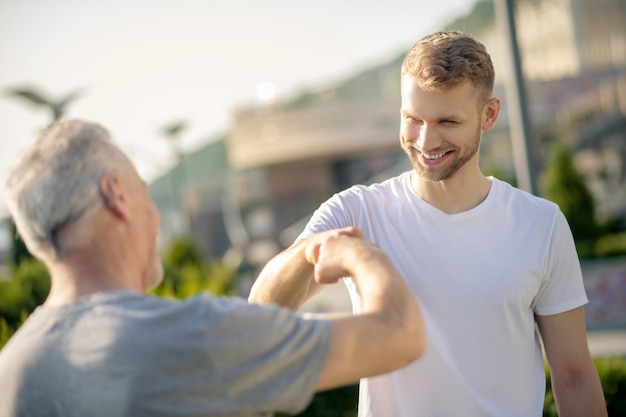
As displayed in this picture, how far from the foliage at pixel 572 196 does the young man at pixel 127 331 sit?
692 inches

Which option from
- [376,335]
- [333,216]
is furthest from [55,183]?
A: [333,216]

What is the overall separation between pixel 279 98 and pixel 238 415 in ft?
116

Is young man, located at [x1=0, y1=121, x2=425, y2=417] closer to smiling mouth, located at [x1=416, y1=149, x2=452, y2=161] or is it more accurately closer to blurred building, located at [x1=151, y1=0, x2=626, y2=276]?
smiling mouth, located at [x1=416, y1=149, x2=452, y2=161]

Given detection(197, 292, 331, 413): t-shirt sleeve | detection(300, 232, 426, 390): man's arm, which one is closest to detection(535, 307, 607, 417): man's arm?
detection(300, 232, 426, 390): man's arm

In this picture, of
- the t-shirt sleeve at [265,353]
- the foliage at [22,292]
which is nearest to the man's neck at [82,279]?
the t-shirt sleeve at [265,353]

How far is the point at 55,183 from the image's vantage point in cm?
202

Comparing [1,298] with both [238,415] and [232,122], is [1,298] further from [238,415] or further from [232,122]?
[232,122]

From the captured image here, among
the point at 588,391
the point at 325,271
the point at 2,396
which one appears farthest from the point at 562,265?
the point at 2,396

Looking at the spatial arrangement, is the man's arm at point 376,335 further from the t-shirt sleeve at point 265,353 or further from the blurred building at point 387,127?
the blurred building at point 387,127

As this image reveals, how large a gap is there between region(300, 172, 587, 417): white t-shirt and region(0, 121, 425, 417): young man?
2.43ft

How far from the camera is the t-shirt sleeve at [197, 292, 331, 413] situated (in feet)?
6.50

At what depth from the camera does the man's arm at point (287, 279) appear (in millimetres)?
2539

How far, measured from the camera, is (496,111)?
316 centimetres

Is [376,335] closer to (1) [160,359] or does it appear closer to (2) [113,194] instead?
(1) [160,359]
